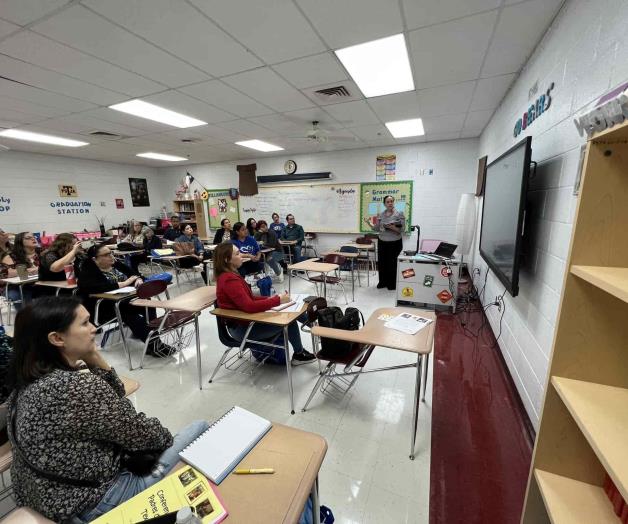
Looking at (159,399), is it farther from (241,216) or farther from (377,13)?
(241,216)

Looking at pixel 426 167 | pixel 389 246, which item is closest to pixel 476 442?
pixel 389 246

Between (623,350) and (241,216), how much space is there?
8101 mm

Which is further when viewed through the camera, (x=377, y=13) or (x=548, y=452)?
(x=377, y=13)

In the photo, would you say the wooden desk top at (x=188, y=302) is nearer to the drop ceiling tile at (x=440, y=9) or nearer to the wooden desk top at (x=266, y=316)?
the wooden desk top at (x=266, y=316)

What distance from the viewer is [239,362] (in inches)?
114

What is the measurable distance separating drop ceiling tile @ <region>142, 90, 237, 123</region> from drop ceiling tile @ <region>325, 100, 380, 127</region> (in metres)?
1.47

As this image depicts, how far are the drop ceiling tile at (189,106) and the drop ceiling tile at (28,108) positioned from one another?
1.39m

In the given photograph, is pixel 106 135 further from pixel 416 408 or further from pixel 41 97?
pixel 416 408

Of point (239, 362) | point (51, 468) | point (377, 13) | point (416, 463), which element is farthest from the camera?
point (239, 362)

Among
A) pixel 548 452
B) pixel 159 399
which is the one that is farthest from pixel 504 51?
pixel 159 399

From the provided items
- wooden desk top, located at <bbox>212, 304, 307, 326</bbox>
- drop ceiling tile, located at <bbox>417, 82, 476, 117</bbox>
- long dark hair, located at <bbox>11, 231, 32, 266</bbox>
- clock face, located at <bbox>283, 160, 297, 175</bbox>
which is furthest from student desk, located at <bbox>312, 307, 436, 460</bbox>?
clock face, located at <bbox>283, 160, 297, 175</bbox>

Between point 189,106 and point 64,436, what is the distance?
149 inches

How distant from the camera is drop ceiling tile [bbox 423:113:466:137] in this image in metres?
4.21

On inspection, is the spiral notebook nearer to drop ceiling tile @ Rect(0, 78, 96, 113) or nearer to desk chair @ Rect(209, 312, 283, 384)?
desk chair @ Rect(209, 312, 283, 384)
